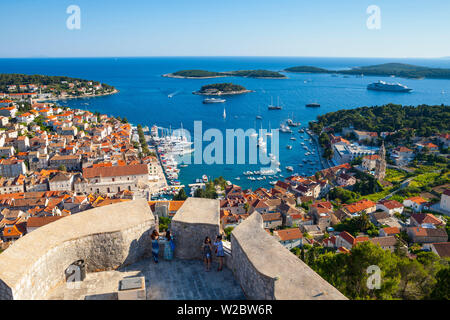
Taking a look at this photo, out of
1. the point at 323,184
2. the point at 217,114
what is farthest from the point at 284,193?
the point at 217,114

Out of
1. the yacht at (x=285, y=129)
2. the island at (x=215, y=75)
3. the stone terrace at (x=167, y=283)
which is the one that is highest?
the island at (x=215, y=75)

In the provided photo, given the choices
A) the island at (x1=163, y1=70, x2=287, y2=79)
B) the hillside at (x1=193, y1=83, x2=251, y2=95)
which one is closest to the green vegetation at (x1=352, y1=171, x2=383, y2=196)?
the hillside at (x1=193, y1=83, x2=251, y2=95)

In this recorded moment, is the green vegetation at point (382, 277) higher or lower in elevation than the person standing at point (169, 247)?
lower

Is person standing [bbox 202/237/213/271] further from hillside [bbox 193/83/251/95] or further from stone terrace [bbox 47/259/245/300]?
hillside [bbox 193/83/251/95]

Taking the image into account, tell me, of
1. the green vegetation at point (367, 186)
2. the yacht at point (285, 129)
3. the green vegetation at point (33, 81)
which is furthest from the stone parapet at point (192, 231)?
the green vegetation at point (33, 81)

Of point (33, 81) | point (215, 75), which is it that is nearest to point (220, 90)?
point (33, 81)

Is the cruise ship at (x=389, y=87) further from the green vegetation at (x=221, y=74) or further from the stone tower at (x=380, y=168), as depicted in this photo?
the stone tower at (x=380, y=168)
